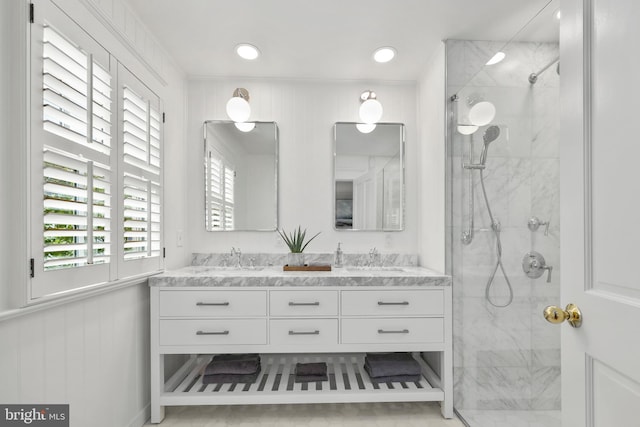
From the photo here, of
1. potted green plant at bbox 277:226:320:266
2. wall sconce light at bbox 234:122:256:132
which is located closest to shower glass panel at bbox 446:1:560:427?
A: potted green plant at bbox 277:226:320:266

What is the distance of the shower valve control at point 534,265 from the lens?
1426 mm

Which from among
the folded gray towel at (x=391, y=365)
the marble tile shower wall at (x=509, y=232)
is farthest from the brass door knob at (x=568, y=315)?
the folded gray towel at (x=391, y=365)

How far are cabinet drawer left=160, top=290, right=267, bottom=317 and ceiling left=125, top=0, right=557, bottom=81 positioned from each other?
62.2 inches

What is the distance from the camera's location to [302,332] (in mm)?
2047

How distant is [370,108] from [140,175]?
62.9 inches

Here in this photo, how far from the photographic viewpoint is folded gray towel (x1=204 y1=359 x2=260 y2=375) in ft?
7.20

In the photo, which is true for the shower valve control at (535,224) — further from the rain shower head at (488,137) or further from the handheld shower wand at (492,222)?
the rain shower head at (488,137)

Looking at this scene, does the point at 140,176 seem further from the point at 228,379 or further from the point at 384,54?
the point at 384,54

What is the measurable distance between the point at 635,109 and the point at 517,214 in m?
0.91

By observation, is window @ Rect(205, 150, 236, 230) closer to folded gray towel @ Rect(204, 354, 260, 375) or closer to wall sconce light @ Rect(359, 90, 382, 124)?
folded gray towel @ Rect(204, 354, 260, 375)

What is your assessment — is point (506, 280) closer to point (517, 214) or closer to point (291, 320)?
point (517, 214)

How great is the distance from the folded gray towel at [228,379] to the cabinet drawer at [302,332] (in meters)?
0.38

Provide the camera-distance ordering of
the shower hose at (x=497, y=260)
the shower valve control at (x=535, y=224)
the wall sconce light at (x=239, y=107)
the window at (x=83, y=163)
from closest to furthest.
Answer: the window at (x=83, y=163) → the shower valve control at (x=535, y=224) → the shower hose at (x=497, y=260) → the wall sconce light at (x=239, y=107)

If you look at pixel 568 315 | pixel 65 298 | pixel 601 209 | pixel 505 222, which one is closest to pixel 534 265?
→ pixel 505 222
